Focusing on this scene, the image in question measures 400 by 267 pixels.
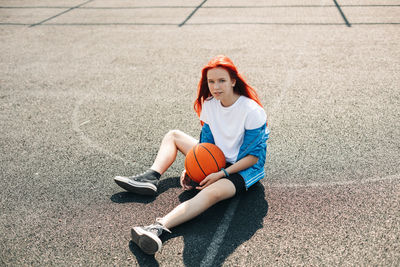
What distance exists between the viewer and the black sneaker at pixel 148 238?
10.0 ft

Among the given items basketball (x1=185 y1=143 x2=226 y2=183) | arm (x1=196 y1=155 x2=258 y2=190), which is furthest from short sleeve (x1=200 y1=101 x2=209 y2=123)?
arm (x1=196 y1=155 x2=258 y2=190)

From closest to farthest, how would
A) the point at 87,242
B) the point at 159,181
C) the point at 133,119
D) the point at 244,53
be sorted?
the point at 87,242
the point at 159,181
the point at 133,119
the point at 244,53

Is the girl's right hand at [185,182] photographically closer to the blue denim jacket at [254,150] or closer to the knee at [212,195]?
the knee at [212,195]

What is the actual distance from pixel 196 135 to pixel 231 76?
1599mm

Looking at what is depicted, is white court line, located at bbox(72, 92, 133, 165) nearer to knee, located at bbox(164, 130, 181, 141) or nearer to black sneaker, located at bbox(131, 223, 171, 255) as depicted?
knee, located at bbox(164, 130, 181, 141)

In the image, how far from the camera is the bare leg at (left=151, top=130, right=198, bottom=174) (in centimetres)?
397

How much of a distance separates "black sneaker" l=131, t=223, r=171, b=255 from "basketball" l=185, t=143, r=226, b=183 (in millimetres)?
704

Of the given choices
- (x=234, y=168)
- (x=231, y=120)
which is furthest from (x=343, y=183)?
(x=231, y=120)

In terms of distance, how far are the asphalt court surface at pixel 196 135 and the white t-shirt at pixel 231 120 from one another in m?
0.57

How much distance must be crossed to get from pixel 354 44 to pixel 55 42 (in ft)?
22.2

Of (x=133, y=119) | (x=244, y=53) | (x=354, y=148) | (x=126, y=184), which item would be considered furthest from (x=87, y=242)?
(x=244, y=53)

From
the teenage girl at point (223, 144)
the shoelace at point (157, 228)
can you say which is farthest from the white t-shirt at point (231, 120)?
the shoelace at point (157, 228)

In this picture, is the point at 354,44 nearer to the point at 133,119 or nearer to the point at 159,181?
the point at 133,119

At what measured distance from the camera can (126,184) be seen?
378cm
